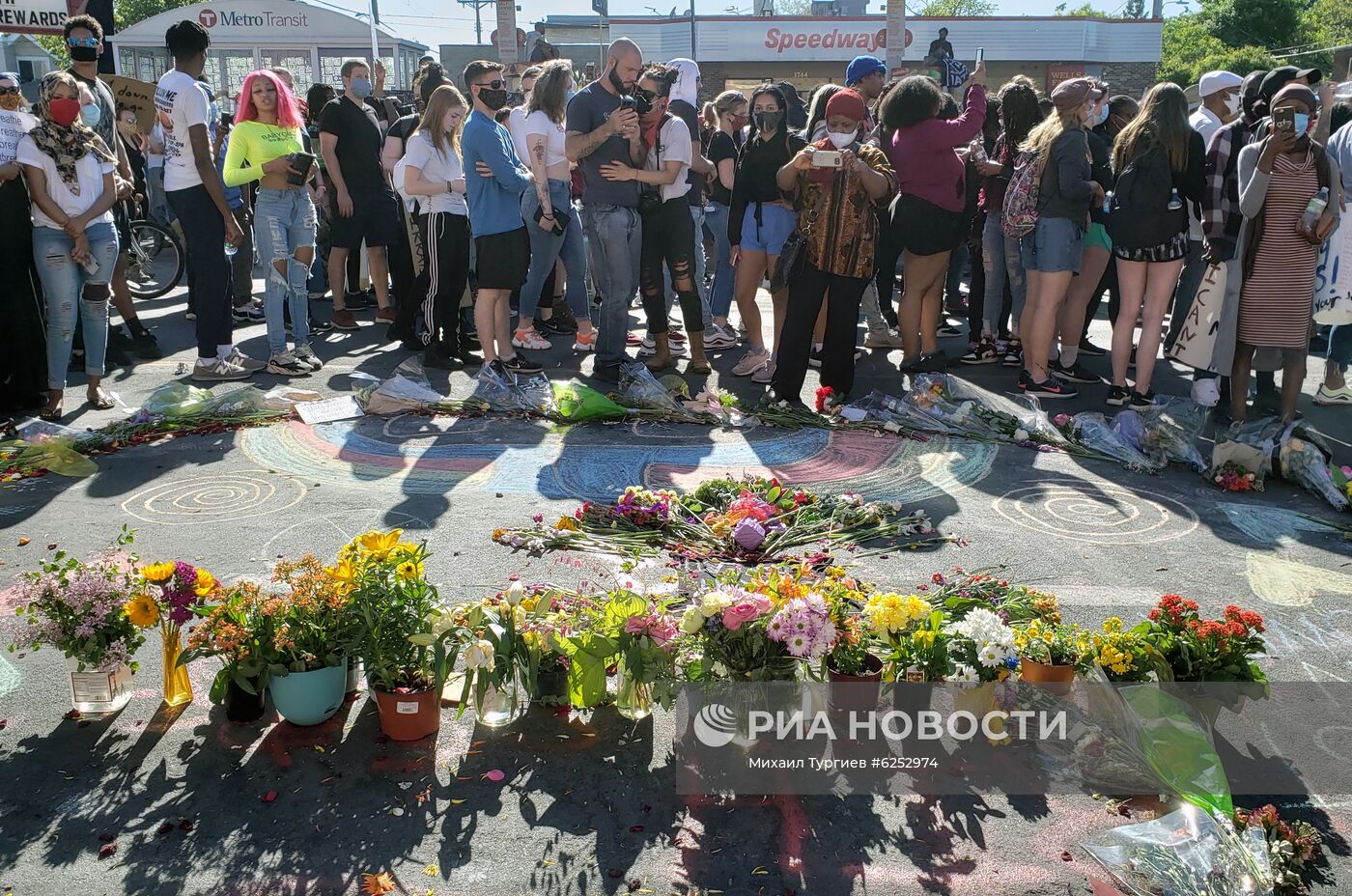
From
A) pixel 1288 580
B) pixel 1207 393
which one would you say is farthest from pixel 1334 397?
pixel 1288 580

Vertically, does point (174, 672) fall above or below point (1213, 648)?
below

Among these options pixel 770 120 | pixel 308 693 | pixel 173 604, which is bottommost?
pixel 308 693

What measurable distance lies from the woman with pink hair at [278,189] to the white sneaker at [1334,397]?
19.5ft

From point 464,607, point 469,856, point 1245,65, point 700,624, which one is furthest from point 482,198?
point 1245,65

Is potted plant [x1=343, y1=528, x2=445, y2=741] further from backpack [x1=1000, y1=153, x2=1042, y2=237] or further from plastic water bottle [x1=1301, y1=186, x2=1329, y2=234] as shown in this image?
plastic water bottle [x1=1301, y1=186, x2=1329, y2=234]

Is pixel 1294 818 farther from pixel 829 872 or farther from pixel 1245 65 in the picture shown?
pixel 1245 65

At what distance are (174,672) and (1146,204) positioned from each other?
197 inches

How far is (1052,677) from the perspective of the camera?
2.78 meters

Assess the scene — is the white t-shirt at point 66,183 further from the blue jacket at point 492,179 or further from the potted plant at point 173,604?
the potted plant at point 173,604

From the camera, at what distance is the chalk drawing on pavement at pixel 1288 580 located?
3.69m

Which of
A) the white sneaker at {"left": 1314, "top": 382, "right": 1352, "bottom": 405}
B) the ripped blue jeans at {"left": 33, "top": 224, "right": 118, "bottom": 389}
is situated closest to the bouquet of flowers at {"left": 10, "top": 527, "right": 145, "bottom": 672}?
the ripped blue jeans at {"left": 33, "top": 224, "right": 118, "bottom": 389}

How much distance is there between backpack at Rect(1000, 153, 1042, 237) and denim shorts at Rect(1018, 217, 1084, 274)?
67mm

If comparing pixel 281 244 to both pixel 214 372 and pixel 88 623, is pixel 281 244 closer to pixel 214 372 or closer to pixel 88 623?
pixel 214 372

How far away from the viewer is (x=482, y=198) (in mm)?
6070
